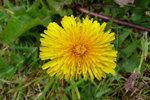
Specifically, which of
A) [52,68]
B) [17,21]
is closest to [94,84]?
[52,68]

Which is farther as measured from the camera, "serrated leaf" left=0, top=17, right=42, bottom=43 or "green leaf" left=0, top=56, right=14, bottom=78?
"green leaf" left=0, top=56, right=14, bottom=78

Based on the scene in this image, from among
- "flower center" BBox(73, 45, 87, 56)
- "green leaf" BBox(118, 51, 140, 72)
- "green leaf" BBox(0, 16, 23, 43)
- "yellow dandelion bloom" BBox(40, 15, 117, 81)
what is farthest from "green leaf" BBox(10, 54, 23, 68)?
"green leaf" BBox(118, 51, 140, 72)

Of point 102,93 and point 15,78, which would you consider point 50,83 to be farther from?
point 102,93

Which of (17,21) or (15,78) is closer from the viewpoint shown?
(17,21)

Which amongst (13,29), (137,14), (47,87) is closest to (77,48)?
(13,29)

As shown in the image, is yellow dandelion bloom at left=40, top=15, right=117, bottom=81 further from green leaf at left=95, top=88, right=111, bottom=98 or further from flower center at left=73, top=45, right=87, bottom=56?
green leaf at left=95, top=88, right=111, bottom=98

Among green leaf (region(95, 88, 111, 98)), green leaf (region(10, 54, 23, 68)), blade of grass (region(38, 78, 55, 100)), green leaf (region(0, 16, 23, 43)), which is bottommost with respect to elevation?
green leaf (region(95, 88, 111, 98))

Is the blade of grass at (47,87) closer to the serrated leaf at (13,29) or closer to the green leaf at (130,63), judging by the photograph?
the serrated leaf at (13,29)

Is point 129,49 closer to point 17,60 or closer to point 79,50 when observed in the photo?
point 79,50

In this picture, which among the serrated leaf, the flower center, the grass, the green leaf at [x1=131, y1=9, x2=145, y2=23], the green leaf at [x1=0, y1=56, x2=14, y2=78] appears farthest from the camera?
the green leaf at [x1=131, y1=9, x2=145, y2=23]
